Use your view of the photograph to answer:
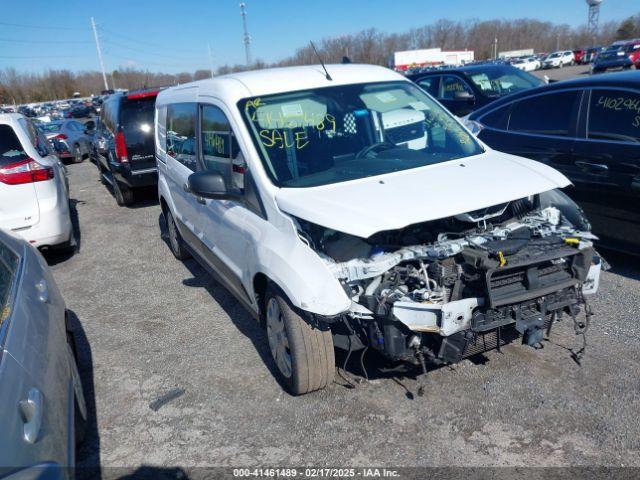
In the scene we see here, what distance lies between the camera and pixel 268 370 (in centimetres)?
383

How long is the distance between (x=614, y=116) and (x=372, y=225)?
10.7 feet

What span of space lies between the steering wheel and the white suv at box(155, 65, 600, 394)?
0.03 meters

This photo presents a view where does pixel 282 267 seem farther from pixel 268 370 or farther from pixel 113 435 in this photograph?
pixel 113 435

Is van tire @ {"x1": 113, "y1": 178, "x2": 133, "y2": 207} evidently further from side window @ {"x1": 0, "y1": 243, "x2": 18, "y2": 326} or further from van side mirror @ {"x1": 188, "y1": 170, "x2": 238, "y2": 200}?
side window @ {"x1": 0, "y1": 243, "x2": 18, "y2": 326}

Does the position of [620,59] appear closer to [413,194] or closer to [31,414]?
[413,194]

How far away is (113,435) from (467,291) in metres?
2.37

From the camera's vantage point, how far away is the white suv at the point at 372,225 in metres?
2.93

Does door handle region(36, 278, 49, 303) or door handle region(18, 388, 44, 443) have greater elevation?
door handle region(36, 278, 49, 303)

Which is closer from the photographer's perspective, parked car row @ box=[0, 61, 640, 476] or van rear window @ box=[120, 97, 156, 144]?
parked car row @ box=[0, 61, 640, 476]

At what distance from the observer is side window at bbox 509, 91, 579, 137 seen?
5141 millimetres

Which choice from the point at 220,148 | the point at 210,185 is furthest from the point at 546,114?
the point at 210,185

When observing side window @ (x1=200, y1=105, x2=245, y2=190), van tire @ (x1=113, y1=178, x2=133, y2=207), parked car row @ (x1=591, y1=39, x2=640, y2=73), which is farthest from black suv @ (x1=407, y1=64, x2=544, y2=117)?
parked car row @ (x1=591, y1=39, x2=640, y2=73)

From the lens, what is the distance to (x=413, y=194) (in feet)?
10.4

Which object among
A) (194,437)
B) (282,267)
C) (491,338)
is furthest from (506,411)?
(194,437)
